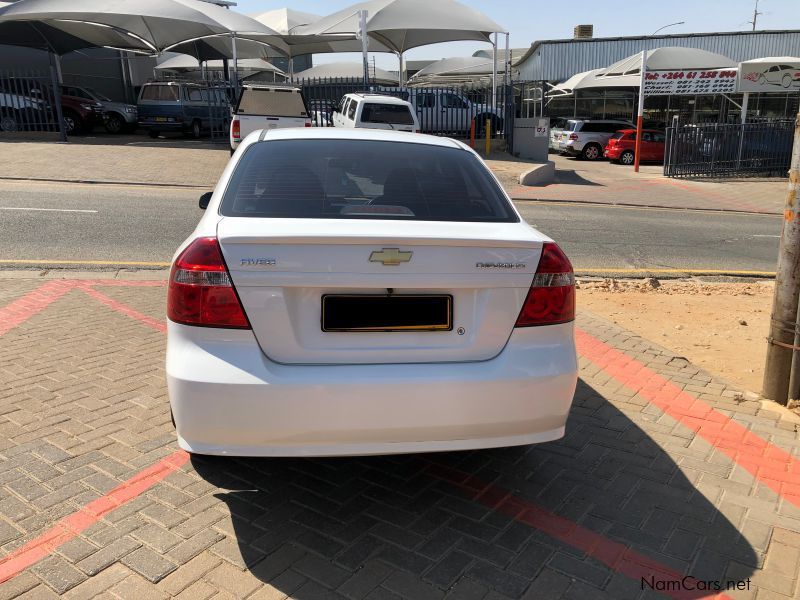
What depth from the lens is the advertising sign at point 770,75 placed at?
21719mm

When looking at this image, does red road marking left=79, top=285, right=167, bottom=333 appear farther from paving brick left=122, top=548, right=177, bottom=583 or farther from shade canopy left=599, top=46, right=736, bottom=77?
shade canopy left=599, top=46, right=736, bottom=77

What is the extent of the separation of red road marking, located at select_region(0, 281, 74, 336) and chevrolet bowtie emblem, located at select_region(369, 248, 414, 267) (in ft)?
13.6

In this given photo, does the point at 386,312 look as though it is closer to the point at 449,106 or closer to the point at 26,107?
the point at 449,106

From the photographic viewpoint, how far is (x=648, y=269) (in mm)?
8492

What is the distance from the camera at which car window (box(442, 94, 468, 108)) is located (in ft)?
74.9

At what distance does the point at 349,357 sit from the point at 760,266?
26.0 feet

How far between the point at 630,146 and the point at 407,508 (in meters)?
25.1

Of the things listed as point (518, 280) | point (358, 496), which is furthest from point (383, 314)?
point (358, 496)

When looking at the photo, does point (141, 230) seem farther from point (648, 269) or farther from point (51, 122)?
point (51, 122)

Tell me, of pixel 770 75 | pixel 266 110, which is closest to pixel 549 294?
pixel 266 110

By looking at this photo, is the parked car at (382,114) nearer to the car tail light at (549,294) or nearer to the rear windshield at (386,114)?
the rear windshield at (386,114)

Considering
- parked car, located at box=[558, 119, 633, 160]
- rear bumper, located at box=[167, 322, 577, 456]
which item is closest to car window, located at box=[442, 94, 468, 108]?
parked car, located at box=[558, 119, 633, 160]

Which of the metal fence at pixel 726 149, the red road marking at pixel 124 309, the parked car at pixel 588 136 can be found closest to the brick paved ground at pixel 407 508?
the red road marking at pixel 124 309

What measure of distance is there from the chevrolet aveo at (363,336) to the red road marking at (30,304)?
364 centimetres
